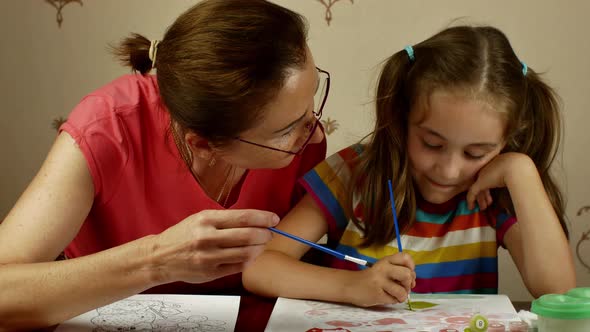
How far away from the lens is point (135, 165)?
1258mm

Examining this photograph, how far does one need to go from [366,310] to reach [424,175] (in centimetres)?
31

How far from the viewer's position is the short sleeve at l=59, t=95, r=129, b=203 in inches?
45.1

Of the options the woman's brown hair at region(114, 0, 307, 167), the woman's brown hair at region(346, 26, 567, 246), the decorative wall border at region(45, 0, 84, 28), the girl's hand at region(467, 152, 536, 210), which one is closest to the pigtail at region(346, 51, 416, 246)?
the woman's brown hair at region(346, 26, 567, 246)

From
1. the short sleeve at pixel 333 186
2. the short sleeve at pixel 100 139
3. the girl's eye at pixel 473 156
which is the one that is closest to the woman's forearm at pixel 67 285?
the short sleeve at pixel 100 139

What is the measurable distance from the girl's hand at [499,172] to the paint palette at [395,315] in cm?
21

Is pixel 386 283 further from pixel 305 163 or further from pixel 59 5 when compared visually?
pixel 59 5

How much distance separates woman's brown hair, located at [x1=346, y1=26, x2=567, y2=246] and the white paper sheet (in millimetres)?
337

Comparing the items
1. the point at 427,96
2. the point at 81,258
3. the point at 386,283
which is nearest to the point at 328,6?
the point at 427,96

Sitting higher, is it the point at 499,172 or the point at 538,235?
the point at 499,172

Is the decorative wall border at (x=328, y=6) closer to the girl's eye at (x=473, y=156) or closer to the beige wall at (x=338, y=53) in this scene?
the beige wall at (x=338, y=53)

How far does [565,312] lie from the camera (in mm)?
899

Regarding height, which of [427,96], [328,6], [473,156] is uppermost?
[328,6]

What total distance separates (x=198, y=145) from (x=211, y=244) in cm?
27

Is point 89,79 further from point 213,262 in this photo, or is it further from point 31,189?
point 213,262
